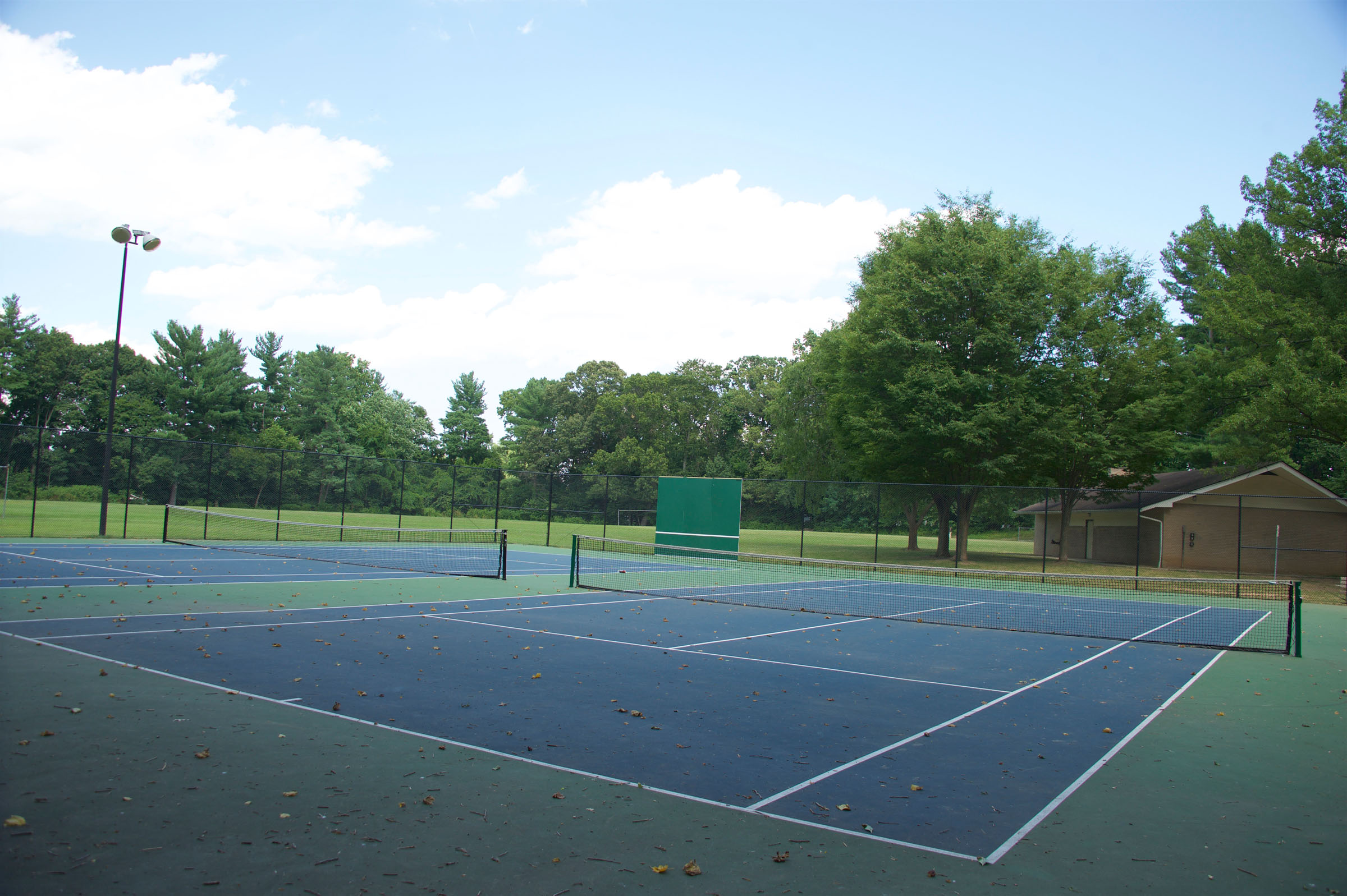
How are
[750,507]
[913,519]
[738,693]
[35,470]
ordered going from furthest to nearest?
[750,507] → [913,519] → [35,470] → [738,693]

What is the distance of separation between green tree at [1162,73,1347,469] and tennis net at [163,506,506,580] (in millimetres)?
26585

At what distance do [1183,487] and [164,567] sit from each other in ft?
114

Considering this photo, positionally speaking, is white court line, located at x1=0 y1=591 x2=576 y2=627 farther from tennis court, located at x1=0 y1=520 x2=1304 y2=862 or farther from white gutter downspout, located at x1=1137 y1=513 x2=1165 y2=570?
white gutter downspout, located at x1=1137 y1=513 x2=1165 y2=570

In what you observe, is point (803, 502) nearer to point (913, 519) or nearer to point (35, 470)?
point (913, 519)

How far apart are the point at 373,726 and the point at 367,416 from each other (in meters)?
63.4

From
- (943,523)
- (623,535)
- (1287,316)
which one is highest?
(1287,316)

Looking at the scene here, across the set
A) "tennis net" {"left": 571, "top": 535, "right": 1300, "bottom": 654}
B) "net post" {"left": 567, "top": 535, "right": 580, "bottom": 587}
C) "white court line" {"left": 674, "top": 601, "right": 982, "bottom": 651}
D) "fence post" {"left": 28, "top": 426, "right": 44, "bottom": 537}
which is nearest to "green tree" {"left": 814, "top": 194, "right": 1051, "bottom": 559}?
"tennis net" {"left": 571, "top": 535, "right": 1300, "bottom": 654}

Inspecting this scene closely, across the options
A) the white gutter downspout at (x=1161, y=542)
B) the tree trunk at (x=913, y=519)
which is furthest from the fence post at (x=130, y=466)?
the white gutter downspout at (x=1161, y=542)

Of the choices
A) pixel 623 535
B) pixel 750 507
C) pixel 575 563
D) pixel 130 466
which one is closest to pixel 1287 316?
pixel 750 507

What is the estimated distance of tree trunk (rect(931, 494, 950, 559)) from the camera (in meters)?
30.7

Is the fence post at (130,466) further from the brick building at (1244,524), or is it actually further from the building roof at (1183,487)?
the building roof at (1183,487)

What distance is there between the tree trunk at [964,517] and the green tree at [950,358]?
104 mm

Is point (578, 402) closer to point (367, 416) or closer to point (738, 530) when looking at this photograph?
point (367, 416)

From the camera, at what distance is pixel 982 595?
19250 millimetres
